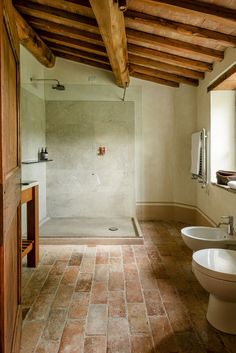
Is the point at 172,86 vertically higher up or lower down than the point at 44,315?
higher up

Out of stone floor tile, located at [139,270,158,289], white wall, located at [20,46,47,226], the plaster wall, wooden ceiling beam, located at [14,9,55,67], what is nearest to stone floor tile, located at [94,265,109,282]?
stone floor tile, located at [139,270,158,289]

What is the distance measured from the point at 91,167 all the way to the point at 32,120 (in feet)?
3.98

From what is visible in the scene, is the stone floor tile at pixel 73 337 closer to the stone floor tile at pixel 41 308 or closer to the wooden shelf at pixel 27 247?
the stone floor tile at pixel 41 308

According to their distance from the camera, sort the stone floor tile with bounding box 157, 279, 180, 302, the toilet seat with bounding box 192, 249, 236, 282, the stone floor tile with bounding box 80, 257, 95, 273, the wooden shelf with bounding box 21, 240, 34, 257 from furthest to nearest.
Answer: the stone floor tile with bounding box 80, 257, 95, 273
the wooden shelf with bounding box 21, 240, 34, 257
the stone floor tile with bounding box 157, 279, 180, 302
the toilet seat with bounding box 192, 249, 236, 282

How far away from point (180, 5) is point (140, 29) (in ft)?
2.58

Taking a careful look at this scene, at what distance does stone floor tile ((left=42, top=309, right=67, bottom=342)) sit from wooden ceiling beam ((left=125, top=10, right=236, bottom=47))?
2.58 metres

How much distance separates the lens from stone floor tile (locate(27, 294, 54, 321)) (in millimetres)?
2092

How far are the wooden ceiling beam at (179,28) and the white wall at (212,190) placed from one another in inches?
8.1

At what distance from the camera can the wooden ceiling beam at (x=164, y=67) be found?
149 inches

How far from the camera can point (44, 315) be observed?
2.12 m

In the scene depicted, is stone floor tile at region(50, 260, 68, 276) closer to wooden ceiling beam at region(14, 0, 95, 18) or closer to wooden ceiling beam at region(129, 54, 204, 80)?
wooden ceiling beam at region(14, 0, 95, 18)

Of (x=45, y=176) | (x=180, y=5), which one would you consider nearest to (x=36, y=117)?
(x=45, y=176)

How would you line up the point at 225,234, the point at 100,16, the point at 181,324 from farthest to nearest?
the point at 225,234, the point at 100,16, the point at 181,324

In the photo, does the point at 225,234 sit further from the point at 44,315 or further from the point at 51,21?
the point at 51,21
